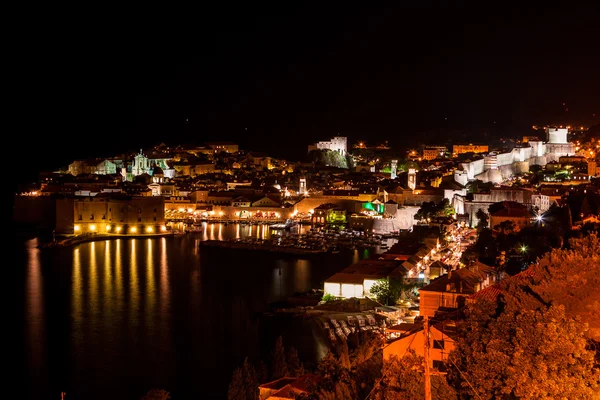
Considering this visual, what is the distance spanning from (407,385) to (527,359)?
1.35ft

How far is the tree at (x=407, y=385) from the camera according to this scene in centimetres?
260

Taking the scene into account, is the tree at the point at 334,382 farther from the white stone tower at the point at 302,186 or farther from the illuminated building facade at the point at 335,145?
the illuminated building facade at the point at 335,145

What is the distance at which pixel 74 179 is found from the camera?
20266 mm

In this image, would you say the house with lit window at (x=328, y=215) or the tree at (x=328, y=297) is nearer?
the tree at (x=328, y=297)

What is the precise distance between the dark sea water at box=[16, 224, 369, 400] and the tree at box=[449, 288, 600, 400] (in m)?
2.85

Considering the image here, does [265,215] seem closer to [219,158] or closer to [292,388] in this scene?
[219,158]

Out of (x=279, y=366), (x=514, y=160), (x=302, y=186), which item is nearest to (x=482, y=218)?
(x=514, y=160)

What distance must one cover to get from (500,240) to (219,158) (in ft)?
56.1

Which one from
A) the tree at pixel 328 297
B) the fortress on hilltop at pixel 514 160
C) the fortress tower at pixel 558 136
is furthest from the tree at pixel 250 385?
the fortress tower at pixel 558 136

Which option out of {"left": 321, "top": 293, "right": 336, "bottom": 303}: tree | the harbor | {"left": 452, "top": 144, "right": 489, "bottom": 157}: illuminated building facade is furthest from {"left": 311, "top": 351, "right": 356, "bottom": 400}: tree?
{"left": 452, "top": 144, "right": 489, "bottom": 157}: illuminated building facade

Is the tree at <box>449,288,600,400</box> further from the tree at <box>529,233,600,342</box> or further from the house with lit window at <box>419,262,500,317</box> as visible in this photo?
the house with lit window at <box>419,262,500,317</box>

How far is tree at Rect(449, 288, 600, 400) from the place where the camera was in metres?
2.44

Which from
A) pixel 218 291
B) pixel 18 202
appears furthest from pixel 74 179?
pixel 218 291

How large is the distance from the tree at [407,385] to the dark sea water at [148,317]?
2573 mm
